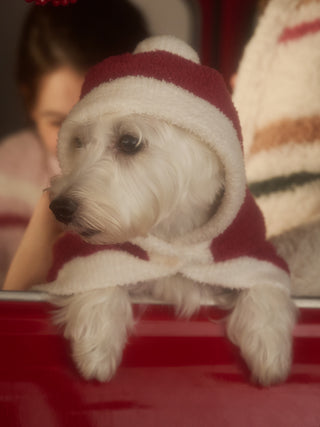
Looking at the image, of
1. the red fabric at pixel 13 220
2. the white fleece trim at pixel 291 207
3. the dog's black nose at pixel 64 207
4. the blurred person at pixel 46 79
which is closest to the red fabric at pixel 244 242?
the dog's black nose at pixel 64 207

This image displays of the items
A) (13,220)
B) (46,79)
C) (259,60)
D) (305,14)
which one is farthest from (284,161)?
(13,220)

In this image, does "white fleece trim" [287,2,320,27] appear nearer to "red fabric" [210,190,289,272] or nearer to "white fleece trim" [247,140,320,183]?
"white fleece trim" [247,140,320,183]

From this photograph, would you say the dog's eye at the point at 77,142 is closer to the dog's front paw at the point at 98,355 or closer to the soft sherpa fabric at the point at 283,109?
the dog's front paw at the point at 98,355

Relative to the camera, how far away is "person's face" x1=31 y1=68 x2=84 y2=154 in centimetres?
160

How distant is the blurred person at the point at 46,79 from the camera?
4.95ft

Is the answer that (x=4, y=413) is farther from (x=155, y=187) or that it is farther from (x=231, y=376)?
(x=155, y=187)

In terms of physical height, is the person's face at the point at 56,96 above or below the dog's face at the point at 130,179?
below

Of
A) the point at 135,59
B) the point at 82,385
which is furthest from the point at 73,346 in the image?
the point at 135,59

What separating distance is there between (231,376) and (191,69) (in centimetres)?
52

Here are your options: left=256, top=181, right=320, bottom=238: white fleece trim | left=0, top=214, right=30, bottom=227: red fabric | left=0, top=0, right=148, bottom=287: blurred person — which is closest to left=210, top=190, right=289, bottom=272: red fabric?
left=256, top=181, right=320, bottom=238: white fleece trim

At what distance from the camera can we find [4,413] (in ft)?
2.14

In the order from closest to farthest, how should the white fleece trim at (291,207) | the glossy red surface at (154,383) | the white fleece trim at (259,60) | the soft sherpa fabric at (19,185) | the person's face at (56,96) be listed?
the glossy red surface at (154,383) → the white fleece trim at (291,207) → the white fleece trim at (259,60) → the person's face at (56,96) → the soft sherpa fabric at (19,185)

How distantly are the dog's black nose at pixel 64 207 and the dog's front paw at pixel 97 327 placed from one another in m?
0.16

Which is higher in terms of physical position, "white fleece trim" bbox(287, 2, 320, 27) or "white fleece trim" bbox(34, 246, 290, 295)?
"white fleece trim" bbox(287, 2, 320, 27)
